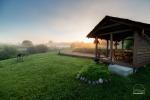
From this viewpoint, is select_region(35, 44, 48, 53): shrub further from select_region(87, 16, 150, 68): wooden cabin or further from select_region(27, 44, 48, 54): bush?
select_region(87, 16, 150, 68): wooden cabin

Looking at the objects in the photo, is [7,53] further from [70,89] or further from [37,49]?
[70,89]

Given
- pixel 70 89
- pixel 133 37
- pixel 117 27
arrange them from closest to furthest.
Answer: pixel 70 89 → pixel 133 37 → pixel 117 27

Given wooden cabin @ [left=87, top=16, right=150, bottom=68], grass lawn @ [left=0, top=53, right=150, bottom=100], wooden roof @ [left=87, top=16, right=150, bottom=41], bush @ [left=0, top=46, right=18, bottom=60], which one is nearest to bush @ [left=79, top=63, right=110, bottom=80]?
grass lawn @ [left=0, top=53, right=150, bottom=100]

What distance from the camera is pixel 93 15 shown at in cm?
1603

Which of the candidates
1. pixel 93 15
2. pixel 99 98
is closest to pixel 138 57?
pixel 99 98

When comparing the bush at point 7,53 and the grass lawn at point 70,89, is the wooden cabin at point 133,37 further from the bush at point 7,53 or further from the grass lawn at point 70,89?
the bush at point 7,53

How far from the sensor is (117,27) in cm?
983


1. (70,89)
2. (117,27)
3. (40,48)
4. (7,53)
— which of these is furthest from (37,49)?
(70,89)

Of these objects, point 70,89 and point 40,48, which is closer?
point 70,89

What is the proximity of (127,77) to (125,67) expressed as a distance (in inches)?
43.2

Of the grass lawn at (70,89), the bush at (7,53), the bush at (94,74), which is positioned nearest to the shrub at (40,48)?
the bush at (7,53)

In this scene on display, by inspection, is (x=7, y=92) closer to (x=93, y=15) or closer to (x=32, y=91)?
(x=32, y=91)

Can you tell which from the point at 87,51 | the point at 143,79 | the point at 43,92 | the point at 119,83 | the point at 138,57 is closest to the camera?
the point at 43,92

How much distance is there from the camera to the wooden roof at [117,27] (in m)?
7.75
